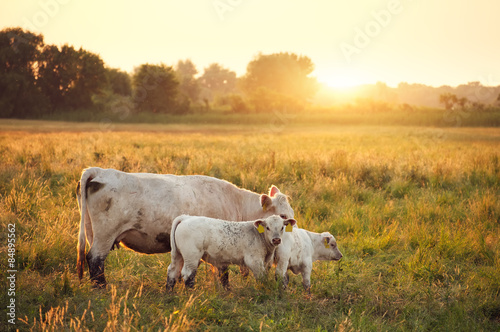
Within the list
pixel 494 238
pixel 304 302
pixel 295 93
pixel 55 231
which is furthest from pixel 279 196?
pixel 295 93

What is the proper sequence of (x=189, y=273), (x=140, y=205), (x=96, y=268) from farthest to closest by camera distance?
(x=140, y=205) → (x=96, y=268) → (x=189, y=273)

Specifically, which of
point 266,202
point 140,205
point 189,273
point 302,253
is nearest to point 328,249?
point 302,253

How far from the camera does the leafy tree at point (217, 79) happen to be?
125 metres

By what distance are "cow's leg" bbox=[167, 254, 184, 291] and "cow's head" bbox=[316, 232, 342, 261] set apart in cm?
233

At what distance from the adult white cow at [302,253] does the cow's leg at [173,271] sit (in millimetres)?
1368

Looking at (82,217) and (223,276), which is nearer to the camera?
(82,217)

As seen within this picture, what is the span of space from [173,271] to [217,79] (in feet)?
408

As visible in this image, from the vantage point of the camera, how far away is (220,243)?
507 centimetres

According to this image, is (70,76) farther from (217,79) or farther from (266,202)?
(217,79)

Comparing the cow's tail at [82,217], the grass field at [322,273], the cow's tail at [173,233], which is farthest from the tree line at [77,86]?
the cow's tail at [173,233]

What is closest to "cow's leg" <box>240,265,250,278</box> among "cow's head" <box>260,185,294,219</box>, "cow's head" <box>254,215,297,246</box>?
"cow's head" <box>254,215,297,246</box>

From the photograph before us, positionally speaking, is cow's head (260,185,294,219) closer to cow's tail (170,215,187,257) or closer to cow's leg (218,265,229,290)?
cow's leg (218,265,229,290)

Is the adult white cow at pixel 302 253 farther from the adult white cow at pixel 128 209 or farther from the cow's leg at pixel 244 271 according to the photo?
the adult white cow at pixel 128 209

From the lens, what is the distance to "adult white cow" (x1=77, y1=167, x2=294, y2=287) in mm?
5312
